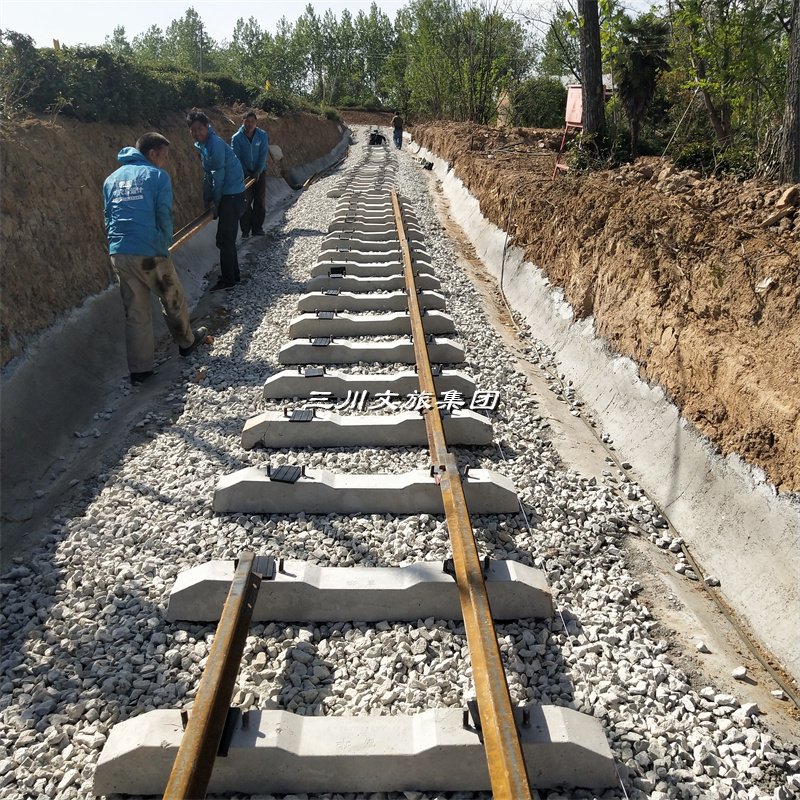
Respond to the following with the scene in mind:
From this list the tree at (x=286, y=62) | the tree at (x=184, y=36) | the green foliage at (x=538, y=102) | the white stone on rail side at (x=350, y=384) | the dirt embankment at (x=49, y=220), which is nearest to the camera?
the white stone on rail side at (x=350, y=384)

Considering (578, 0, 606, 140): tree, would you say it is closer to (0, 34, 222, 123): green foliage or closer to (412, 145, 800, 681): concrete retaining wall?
(412, 145, 800, 681): concrete retaining wall

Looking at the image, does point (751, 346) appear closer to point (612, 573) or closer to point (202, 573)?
point (612, 573)

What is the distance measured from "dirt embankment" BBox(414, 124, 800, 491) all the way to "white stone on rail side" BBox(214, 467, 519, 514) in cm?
152

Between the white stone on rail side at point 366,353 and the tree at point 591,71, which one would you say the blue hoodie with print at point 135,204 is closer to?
the white stone on rail side at point 366,353

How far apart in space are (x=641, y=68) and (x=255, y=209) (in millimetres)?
13791

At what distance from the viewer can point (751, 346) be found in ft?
12.5

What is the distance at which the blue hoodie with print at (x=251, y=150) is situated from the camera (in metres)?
10.3

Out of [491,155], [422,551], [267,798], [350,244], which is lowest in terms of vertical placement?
[267,798]

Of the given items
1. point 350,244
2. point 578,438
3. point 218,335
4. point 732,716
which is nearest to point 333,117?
point 350,244

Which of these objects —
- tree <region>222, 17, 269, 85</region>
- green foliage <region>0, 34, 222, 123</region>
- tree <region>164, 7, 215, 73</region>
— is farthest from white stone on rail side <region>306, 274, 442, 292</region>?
tree <region>164, 7, 215, 73</region>

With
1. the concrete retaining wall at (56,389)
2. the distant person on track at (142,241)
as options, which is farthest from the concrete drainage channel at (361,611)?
the concrete retaining wall at (56,389)

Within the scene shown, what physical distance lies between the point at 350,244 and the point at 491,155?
6607mm

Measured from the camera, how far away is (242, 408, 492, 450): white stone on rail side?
175 inches

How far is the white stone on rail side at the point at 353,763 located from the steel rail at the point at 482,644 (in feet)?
0.68
